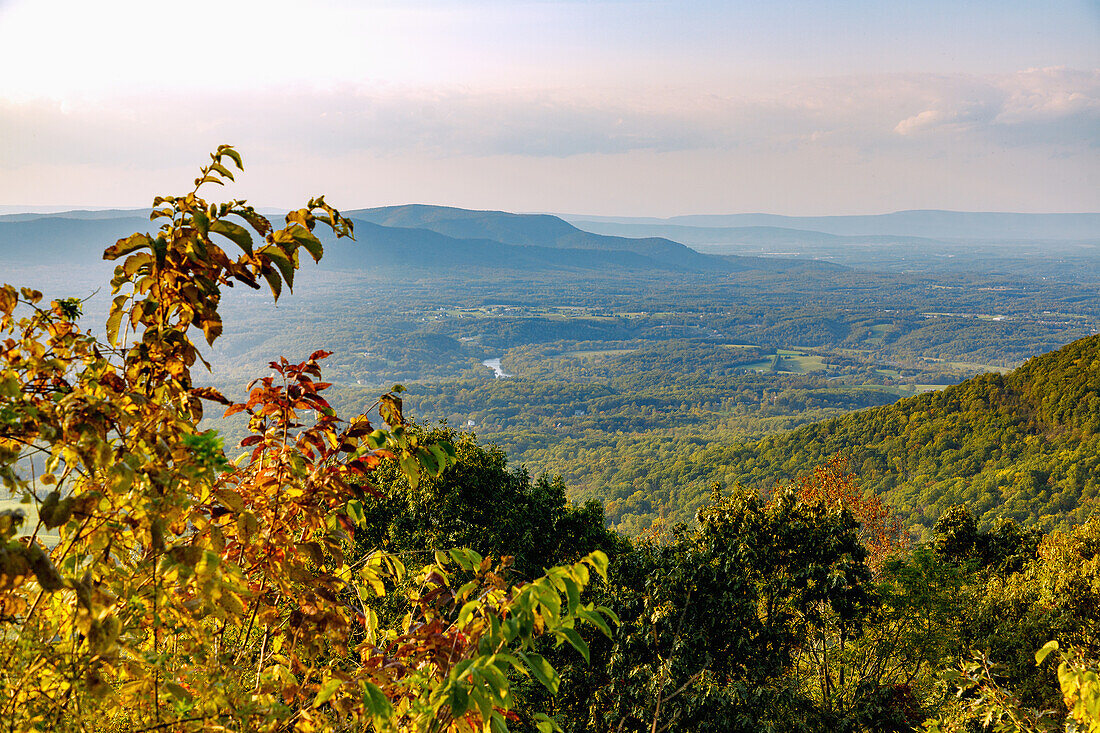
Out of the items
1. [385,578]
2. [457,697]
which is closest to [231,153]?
[457,697]

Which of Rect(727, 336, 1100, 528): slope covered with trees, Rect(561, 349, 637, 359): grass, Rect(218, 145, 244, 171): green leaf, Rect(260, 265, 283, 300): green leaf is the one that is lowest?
Rect(561, 349, 637, 359): grass

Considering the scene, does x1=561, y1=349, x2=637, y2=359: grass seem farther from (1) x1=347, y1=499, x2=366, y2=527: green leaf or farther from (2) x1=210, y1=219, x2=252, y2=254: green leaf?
(2) x1=210, y1=219, x2=252, y2=254: green leaf

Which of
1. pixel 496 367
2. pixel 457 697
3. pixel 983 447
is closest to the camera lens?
pixel 457 697

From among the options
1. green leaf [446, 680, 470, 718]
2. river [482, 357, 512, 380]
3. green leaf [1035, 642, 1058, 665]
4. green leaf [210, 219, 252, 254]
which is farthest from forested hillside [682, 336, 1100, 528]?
river [482, 357, 512, 380]

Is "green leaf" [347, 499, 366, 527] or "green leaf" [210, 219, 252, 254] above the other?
"green leaf" [210, 219, 252, 254]

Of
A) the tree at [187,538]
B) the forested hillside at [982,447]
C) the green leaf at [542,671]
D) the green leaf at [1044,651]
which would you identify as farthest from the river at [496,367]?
the green leaf at [542,671]

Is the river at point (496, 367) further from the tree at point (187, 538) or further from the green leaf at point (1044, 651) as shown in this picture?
the tree at point (187, 538)

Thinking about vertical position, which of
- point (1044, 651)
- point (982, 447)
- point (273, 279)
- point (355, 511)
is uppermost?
point (273, 279)

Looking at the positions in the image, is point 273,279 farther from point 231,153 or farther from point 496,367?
point 496,367

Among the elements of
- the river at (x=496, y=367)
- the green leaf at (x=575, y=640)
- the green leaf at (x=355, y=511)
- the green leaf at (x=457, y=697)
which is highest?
the green leaf at (x=355, y=511)
